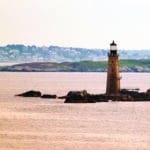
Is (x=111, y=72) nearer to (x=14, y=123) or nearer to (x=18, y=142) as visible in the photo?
(x=14, y=123)

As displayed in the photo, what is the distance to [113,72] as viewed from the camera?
237 ft

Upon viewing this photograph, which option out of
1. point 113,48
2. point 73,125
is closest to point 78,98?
point 113,48

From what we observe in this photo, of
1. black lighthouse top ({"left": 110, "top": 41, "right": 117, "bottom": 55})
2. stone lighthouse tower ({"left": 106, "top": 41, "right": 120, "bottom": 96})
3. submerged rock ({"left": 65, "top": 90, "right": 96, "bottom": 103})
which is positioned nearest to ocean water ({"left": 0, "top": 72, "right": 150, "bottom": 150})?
submerged rock ({"left": 65, "top": 90, "right": 96, "bottom": 103})

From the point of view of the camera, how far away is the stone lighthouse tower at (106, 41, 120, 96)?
71125 millimetres

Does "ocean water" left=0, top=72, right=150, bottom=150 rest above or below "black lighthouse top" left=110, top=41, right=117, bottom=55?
below

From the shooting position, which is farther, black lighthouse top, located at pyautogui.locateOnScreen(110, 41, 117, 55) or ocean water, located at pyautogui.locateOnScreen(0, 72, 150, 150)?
black lighthouse top, located at pyautogui.locateOnScreen(110, 41, 117, 55)

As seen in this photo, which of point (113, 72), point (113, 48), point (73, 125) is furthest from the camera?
point (113, 72)

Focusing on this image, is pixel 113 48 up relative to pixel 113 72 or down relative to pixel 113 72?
up

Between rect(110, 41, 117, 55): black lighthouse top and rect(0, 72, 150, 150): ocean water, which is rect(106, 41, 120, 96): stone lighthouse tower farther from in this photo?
rect(0, 72, 150, 150): ocean water

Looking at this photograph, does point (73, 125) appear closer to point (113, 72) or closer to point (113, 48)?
point (113, 48)

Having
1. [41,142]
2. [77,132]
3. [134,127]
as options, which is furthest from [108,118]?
[41,142]

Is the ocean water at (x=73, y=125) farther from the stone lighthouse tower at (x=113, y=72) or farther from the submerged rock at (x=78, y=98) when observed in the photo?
the stone lighthouse tower at (x=113, y=72)

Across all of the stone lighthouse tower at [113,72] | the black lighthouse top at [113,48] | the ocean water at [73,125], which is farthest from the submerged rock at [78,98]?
the black lighthouse top at [113,48]

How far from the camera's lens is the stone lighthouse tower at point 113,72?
7112 cm
